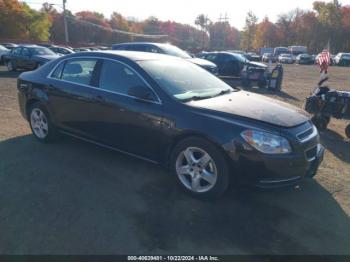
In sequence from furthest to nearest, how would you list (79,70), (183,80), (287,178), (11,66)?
(11,66), (79,70), (183,80), (287,178)

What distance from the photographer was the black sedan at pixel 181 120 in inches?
143

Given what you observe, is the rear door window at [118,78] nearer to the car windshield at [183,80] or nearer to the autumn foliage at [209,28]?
the car windshield at [183,80]

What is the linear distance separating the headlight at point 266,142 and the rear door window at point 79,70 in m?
2.52

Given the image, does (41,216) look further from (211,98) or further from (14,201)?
(211,98)

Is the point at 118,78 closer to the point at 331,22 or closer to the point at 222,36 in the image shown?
the point at 331,22

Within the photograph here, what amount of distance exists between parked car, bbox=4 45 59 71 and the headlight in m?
15.0

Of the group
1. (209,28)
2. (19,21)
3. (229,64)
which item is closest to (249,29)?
(209,28)

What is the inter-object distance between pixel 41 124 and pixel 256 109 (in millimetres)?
3631

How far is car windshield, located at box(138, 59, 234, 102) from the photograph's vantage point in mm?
4262

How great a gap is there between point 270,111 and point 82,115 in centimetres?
269

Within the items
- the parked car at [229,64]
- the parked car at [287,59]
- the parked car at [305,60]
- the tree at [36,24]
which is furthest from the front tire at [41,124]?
the tree at [36,24]

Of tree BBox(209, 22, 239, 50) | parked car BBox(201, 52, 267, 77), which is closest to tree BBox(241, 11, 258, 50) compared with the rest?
tree BBox(209, 22, 239, 50)

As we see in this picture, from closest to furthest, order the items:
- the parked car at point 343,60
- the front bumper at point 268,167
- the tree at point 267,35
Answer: the front bumper at point 268,167
the parked car at point 343,60
the tree at point 267,35

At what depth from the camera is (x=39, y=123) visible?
5.71 meters
